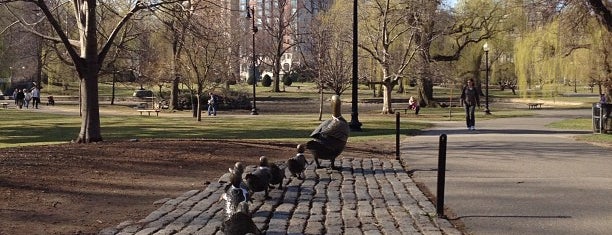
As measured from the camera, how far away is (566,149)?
17.6 metres

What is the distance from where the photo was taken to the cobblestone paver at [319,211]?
716cm

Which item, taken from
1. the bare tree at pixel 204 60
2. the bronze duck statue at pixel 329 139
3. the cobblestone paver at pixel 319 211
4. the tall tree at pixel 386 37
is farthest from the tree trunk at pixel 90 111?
the tall tree at pixel 386 37

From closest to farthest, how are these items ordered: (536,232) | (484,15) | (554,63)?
(536,232), (554,63), (484,15)

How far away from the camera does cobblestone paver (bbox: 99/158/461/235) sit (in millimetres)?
7160

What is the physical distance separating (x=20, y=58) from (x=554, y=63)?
4840 cm

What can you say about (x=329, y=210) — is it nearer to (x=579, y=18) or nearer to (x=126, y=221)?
(x=126, y=221)

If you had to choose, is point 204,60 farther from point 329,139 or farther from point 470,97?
point 329,139

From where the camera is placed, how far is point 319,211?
324 inches

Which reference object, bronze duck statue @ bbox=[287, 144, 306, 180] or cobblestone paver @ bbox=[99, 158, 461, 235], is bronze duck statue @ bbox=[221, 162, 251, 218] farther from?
bronze duck statue @ bbox=[287, 144, 306, 180]

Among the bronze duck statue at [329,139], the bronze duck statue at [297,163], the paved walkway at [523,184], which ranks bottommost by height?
the paved walkway at [523,184]

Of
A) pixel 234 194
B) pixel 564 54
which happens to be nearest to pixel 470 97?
pixel 564 54

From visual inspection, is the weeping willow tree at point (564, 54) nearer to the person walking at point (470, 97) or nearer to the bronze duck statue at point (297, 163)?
the person walking at point (470, 97)

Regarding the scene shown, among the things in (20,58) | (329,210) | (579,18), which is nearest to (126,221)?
(329,210)

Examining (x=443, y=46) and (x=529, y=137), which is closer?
(x=529, y=137)
